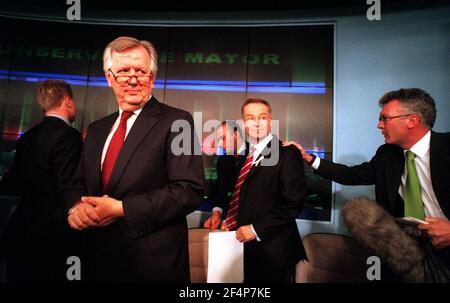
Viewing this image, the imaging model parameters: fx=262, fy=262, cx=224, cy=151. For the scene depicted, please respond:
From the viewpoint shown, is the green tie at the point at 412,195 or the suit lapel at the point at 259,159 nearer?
the green tie at the point at 412,195

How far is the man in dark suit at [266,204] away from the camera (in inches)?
64.4

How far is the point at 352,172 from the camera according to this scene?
2.09m

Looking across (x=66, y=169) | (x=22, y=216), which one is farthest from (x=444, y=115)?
(x=22, y=216)

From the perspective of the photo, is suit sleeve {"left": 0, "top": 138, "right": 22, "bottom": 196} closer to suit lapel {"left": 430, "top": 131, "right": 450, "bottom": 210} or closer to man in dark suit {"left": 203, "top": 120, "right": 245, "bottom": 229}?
man in dark suit {"left": 203, "top": 120, "right": 245, "bottom": 229}

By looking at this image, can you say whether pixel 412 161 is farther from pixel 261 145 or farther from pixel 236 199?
pixel 236 199

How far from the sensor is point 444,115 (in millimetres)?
2865

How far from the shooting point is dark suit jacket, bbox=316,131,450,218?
156 cm

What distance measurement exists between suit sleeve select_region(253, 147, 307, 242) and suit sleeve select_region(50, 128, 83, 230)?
3.82 feet

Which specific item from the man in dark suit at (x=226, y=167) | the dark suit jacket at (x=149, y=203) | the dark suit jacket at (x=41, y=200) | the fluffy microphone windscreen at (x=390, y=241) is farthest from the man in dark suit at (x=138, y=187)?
the man in dark suit at (x=226, y=167)

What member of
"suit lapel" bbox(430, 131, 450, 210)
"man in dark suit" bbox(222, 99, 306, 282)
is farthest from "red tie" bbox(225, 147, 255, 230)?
"suit lapel" bbox(430, 131, 450, 210)

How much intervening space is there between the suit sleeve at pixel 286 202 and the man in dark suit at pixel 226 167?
0.42m

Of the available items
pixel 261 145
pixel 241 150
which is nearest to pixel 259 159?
pixel 261 145

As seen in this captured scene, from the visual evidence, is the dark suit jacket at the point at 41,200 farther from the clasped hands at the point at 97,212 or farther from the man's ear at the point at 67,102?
the clasped hands at the point at 97,212
